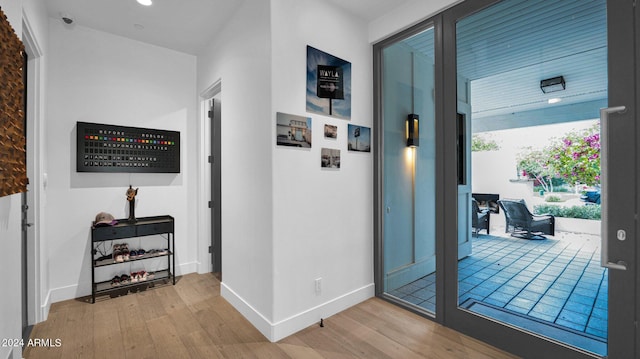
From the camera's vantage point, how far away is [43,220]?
2654 mm

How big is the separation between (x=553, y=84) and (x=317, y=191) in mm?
1917

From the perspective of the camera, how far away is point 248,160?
2.53 m

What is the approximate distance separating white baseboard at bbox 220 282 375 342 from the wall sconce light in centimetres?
157

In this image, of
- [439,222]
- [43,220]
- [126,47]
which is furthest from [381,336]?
[126,47]

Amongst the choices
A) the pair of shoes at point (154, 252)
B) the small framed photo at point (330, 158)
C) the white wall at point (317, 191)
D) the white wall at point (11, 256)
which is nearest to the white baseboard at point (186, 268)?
the pair of shoes at point (154, 252)

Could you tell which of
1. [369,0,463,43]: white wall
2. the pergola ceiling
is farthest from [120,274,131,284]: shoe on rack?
the pergola ceiling

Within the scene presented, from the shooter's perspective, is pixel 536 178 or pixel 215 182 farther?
pixel 215 182

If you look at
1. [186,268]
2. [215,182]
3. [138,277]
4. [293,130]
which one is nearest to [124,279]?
[138,277]

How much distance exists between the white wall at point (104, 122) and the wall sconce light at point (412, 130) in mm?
2777

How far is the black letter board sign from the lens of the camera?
3.02 metres

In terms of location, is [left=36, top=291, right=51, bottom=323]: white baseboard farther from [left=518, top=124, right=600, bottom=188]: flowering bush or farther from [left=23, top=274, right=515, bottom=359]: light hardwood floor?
[left=518, top=124, right=600, bottom=188]: flowering bush

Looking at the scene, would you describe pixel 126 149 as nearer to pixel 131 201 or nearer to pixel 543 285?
pixel 131 201

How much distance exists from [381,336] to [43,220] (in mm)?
3283

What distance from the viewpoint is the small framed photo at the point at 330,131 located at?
2582 mm
